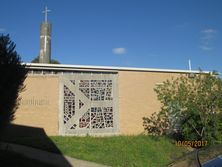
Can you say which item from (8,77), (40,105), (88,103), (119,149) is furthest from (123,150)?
(8,77)

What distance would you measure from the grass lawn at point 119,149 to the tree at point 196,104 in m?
1.27

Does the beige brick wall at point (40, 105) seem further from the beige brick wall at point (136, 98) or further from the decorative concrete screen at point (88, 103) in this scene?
the beige brick wall at point (136, 98)

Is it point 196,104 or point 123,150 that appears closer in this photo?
point 123,150

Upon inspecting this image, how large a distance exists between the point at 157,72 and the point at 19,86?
42.6 feet

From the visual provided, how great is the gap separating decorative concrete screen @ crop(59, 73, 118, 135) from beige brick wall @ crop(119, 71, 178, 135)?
0.41 meters

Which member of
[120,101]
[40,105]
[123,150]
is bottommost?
[123,150]

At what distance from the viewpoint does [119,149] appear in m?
16.4

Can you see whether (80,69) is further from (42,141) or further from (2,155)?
(2,155)

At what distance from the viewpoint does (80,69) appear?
20453 mm

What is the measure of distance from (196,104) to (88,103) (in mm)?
5930

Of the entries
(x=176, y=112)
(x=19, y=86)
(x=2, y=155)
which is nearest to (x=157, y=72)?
(x=176, y=112)

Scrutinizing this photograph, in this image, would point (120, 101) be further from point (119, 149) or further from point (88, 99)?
point (119, 149)

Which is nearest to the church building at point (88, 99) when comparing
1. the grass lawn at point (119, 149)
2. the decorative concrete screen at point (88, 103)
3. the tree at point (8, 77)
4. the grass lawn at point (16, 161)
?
the decorative concrete screen at point (88, 103)

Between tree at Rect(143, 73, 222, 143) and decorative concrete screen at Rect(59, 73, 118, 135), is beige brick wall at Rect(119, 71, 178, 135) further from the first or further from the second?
tree at Rect(143, 73, 222, 143)
